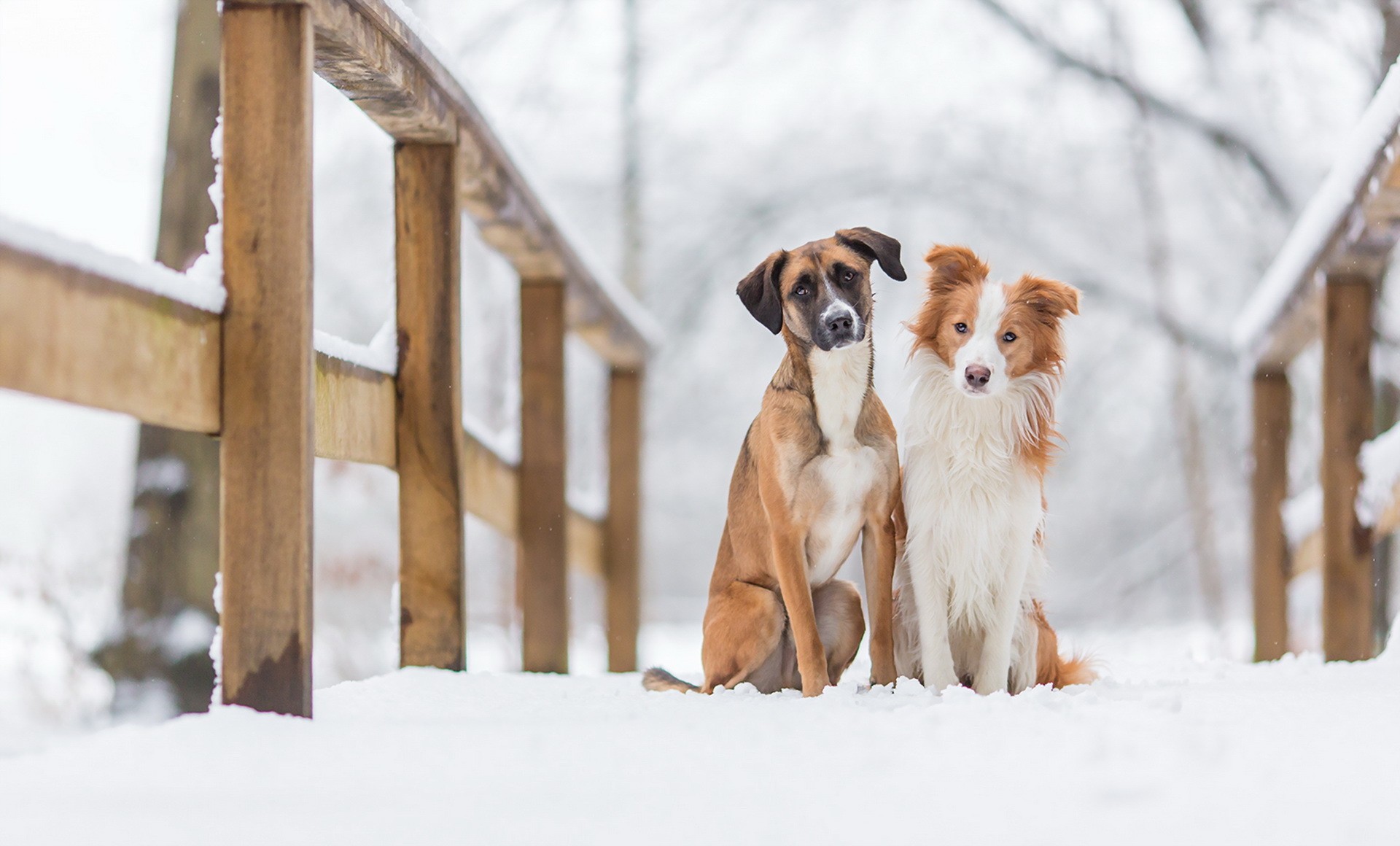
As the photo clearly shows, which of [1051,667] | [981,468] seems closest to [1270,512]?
[1051,667]

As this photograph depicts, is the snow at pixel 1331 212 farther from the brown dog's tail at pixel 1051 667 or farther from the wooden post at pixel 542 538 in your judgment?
the wooden post at pixel 542 538

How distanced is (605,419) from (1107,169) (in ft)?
18.0

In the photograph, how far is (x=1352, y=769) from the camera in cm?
160

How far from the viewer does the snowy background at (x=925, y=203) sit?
312 inches

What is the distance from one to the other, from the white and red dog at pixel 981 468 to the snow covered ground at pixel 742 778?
0.64 meters

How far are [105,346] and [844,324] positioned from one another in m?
1.47

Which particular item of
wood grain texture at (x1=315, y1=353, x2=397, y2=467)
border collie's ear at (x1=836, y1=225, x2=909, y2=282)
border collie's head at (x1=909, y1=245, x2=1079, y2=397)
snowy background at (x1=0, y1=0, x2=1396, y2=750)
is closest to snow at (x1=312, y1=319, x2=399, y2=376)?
wood grain texture at (x1=315, y1=353, x2=397, y2=467)

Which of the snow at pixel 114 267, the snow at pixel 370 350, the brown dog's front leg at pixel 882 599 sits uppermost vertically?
the snow at pixel 370 350

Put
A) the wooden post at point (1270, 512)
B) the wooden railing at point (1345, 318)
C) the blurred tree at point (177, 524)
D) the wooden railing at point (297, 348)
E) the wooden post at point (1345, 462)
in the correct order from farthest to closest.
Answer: the wooden post at point (1270, 512), the blurred tree at point (177, 524), the wooden post at point (1345, 462), the wooden railing at point (1345, 318), the wooden railing at point (297, 348)

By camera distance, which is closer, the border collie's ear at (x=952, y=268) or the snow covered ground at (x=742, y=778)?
the snow covered ground at (x=742, y=778)

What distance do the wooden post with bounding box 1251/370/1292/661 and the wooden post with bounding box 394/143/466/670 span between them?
11.1 ft

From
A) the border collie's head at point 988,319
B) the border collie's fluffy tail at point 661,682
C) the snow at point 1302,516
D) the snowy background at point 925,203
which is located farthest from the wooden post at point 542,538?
the snowy background at point 925,203

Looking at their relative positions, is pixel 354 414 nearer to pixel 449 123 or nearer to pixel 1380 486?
pixel 449 123

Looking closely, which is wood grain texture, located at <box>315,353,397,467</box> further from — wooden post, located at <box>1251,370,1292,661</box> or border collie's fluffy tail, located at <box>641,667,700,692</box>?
wooden post, located at <box>1251,370,1292,661</box>
